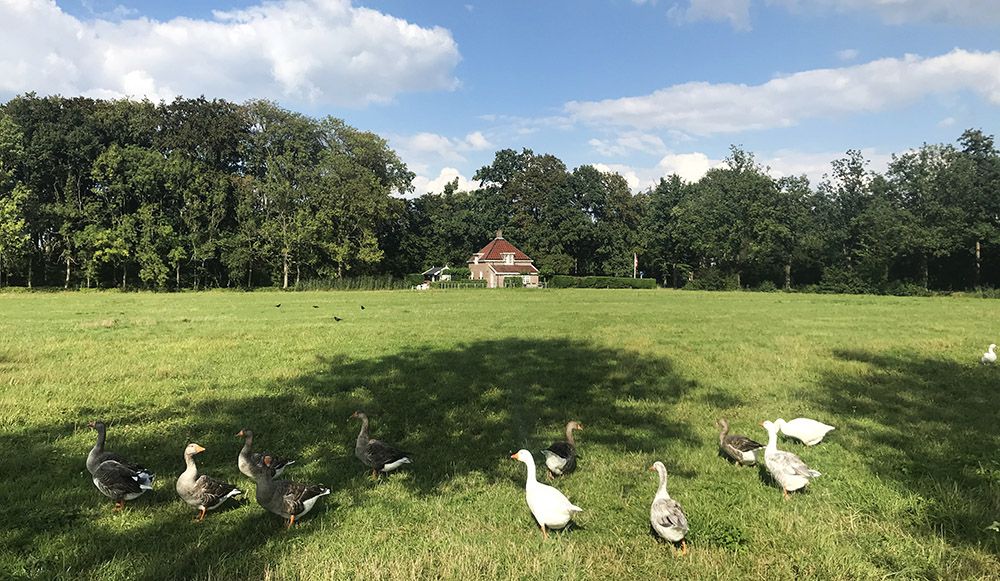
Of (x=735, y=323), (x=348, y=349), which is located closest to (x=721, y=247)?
(x=735, y=323)

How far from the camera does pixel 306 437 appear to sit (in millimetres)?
8609

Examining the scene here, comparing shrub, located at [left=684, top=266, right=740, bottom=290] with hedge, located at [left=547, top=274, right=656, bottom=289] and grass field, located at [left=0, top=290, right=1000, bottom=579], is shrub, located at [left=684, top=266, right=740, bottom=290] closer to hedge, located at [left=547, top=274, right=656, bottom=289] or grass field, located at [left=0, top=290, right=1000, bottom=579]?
hedge, located at [left=547, top=274, right=656, bottom=289]

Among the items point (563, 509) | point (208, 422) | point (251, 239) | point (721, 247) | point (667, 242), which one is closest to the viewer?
point (563, 509)

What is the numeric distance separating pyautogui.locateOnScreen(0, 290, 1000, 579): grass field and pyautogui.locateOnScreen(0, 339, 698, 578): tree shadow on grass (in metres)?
0.04

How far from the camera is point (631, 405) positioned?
10695 mm

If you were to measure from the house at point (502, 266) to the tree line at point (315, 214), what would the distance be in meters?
3.44

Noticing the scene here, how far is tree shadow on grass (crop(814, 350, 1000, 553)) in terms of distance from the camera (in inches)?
234

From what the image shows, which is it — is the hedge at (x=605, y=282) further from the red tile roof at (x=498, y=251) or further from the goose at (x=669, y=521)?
the goose at (x=669, y=521)

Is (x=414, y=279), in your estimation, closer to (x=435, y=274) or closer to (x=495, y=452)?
(x=435, y=274)

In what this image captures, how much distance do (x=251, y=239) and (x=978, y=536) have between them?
A: 247 ft

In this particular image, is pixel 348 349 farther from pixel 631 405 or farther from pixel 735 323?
pixel 735 323

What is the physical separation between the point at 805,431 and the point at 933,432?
2729 millimetres

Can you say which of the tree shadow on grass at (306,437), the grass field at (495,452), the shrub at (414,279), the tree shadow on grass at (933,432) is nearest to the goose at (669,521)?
the grass field at (495,452)

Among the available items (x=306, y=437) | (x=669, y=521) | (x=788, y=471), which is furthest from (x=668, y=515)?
(x=306, y=437)
